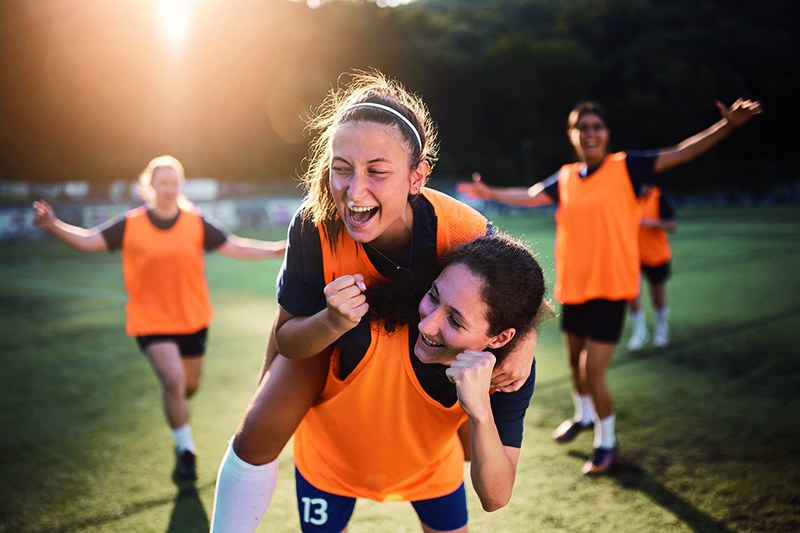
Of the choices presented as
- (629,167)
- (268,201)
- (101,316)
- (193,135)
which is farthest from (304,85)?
(629,167)

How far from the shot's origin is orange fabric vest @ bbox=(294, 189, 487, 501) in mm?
2109

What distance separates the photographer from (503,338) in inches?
79.2

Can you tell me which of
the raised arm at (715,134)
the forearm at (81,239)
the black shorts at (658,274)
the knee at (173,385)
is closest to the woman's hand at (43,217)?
the forearm at (81,239)

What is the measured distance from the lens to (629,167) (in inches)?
170

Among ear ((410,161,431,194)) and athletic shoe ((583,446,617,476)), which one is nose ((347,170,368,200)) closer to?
ear ((410,161,431,194))

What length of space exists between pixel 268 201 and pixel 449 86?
1198 inches

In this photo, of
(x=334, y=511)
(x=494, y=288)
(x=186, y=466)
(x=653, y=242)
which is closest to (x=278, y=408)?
(x=334, y=511)

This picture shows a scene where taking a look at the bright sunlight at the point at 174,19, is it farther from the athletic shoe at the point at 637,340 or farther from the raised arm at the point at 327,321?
the raised arm at the point at 327,321

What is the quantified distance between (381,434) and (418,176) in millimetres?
918

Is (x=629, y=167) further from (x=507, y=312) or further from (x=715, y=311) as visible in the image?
(x=715, y=311)

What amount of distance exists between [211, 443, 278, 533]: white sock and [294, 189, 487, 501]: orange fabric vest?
6.9 inches

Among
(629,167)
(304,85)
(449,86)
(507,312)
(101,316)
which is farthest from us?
(449,86)

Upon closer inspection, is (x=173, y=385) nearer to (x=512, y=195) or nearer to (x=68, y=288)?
(x=512, y=195)

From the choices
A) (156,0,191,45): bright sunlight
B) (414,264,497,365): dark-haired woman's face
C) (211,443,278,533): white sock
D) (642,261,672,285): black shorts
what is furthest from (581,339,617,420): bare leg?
(156,0,191,45): bright sunlight
